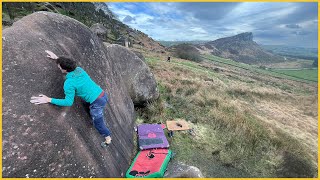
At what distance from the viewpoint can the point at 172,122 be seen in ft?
39.5

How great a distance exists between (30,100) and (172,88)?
13981mm

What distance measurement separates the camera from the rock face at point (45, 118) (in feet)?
15.6

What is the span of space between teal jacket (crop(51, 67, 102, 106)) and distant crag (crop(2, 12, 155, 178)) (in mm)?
348

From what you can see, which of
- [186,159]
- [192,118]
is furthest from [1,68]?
[192,118]

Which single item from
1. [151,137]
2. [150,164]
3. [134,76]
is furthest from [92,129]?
[134,76]

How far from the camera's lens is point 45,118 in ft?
17.1

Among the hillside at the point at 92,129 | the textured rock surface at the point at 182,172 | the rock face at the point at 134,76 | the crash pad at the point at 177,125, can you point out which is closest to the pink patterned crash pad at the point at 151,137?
the hillside at the point at 92,129

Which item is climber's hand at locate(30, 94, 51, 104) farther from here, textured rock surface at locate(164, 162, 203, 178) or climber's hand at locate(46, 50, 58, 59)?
textured rock surface at locate(164, 162, 203, 178)

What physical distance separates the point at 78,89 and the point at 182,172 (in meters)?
4.13

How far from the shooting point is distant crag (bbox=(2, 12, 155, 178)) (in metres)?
4.76

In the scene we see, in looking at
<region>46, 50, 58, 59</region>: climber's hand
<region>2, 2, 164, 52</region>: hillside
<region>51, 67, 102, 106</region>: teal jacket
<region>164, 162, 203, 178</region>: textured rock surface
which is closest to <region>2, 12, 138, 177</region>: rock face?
<region>46, 50, 58, 59</region>: climber's hand

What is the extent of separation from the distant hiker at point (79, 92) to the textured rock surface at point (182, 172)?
241 centimetres

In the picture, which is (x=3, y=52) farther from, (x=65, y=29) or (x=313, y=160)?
(x=313, y=160)

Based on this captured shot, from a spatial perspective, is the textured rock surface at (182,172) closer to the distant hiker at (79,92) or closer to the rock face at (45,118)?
the rock face at (45,118)
